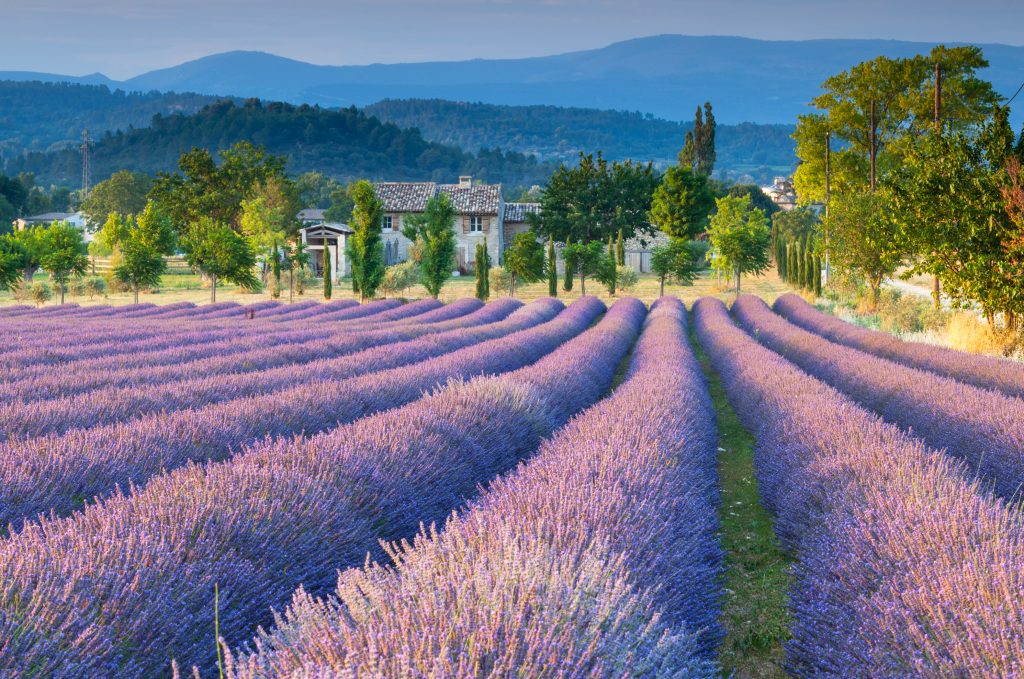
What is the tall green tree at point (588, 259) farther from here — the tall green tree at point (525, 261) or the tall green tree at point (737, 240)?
the tall green tree at point (737, 240)

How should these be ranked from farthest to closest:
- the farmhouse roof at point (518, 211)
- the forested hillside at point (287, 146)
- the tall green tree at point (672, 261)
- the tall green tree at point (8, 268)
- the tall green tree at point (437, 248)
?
the forested hillside at point (287, 146) → the farmhouse roof at point (518, 211) → the tall green tree at point (672, 261) → the tall green tree at point (437, 248) → the tall green tree at point (8, 268)

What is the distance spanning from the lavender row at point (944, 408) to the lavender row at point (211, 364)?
269 inches

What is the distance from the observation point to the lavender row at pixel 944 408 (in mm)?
5598

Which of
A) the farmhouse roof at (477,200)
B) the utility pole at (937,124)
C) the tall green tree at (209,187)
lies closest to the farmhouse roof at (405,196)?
the farmhouse roof at (477,200)

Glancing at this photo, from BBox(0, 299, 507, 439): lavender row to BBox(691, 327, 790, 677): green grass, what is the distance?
4330mm

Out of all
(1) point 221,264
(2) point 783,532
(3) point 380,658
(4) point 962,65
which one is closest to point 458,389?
(2) point 783,532

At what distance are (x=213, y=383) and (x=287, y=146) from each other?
543ft

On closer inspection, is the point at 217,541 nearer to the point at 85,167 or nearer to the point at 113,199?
the point at 113,199

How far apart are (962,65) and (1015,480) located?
1524 inches

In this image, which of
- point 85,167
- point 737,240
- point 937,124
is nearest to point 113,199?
point 85,167

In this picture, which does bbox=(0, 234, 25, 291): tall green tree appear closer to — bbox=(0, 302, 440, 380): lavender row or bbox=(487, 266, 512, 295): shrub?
bbox=(487, 266, 512, 295): shrub

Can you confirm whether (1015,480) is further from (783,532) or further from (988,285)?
(988,285)

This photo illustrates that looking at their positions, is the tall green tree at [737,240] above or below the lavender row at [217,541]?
above

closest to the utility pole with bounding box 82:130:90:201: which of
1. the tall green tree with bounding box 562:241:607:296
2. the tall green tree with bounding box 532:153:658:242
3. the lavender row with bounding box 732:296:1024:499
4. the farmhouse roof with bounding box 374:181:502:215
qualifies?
the farmhouse roof with bounding box 374:181:502:215
